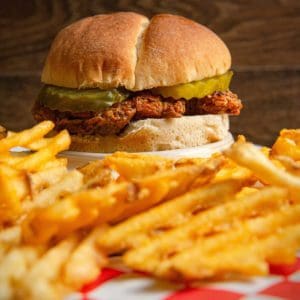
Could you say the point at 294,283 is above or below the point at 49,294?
below

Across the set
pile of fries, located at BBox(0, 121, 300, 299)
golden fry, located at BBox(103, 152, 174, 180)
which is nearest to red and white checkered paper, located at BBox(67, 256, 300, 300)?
pile of fries, located at BBox(0, 121, 300, 299)

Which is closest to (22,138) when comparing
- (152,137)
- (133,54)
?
(152,137)

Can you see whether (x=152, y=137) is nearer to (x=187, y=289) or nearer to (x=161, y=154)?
(x=161, y=154)

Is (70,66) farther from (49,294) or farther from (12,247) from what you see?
(49,294)

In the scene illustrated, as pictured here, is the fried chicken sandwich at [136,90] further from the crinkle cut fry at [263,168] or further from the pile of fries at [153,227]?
the crinkle cut fry at [263,168]

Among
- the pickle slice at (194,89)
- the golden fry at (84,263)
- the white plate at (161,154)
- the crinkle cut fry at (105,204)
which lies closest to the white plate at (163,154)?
the white plate at (161,154)

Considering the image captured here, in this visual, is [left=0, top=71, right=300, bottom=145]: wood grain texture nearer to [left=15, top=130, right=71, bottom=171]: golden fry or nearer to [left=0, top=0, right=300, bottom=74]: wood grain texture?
[left=0, top=0, right=300, bottom=74]: wood grain texture

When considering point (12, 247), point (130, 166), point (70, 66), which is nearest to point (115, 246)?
point (12, 247)
